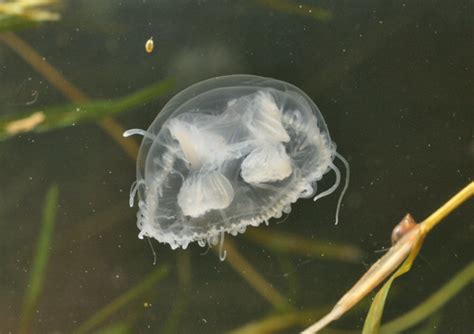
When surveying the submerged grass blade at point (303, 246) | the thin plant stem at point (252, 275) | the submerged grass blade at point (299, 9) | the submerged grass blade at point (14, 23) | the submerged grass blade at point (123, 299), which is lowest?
the submerged grass blade at point (123, 299)

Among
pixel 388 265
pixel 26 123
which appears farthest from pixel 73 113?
pixel 388 265

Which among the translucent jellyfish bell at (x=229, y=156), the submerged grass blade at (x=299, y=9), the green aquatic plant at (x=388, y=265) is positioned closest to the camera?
the green aquatic plant at (x=388, y=265)

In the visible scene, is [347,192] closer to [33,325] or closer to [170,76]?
[170,76]

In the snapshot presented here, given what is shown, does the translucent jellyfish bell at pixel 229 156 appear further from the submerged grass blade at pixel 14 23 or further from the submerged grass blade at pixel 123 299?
the submerged grass blade at pixel 14 23

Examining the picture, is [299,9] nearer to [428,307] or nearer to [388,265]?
[388,265]

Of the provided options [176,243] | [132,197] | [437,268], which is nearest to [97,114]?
[132,197]

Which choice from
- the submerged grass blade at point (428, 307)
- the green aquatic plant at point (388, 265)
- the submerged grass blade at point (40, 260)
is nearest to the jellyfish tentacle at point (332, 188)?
the green aquatic plant at point (388, 265)

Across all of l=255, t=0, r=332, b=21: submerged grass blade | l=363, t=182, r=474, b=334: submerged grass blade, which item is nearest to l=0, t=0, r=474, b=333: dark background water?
l=255, t=0, r=332, b=21: submerged grass blade
